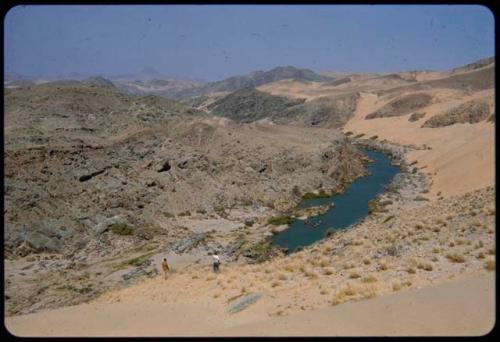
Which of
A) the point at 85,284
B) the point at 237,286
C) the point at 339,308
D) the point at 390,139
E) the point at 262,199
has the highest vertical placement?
the point at 339,308

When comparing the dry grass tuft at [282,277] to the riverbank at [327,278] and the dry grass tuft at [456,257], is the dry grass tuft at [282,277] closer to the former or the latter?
the riverbank at [327,278]

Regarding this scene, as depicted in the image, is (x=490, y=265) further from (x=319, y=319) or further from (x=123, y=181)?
(x=123, y=181)

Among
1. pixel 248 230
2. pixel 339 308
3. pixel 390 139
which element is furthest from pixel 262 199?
pixel 390 139

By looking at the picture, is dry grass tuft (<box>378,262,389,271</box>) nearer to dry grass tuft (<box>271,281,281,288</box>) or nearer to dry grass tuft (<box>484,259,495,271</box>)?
dry grass tuft (<box>484,259,495,271</box>)

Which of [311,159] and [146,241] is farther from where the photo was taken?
[311,159]

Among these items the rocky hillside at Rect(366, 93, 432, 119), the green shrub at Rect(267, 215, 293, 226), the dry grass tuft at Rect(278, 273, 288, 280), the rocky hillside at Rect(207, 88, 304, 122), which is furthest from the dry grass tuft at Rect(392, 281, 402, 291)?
the rocky hillside at Rect(207, 88, 304, 122)

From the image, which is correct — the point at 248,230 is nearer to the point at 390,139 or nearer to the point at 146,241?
the point at 146,241

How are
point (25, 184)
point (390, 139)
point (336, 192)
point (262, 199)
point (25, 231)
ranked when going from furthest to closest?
point (390, 139), point (336, 192), point (262, 199), point (25, 184), point (25, 231)
